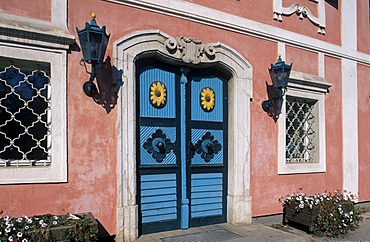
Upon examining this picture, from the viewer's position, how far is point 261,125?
6301mm

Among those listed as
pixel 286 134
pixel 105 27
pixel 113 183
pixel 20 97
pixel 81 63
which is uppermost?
pixel 105 27

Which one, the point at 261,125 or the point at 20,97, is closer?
the point at 20,97

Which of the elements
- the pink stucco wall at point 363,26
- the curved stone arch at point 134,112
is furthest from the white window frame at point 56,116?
the pink stucco wall at point 363,26

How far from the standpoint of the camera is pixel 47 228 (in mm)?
3729

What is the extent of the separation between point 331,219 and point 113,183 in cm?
350

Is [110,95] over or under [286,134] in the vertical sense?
over

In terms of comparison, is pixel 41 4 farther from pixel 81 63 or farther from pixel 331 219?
pixel 331 219

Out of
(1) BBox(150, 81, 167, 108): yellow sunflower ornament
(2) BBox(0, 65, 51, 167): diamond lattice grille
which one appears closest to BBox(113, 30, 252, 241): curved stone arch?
(1) BBox(150, 81, 167, 108): yellow sunflower ornament

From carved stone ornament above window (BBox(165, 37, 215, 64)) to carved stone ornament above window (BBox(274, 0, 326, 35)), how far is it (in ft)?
5.95

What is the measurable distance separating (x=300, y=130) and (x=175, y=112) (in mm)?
2984

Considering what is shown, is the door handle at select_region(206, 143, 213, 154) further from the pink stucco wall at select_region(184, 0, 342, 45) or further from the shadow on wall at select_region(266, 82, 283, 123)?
the pink stucco wall at select_region(184, 0, 342, 45)

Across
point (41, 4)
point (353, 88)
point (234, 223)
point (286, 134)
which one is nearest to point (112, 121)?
point (41, 4)

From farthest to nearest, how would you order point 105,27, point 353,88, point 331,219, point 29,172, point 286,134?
1. point 353,88
2. point 286,134
3. point 331,219
4. point 105,27
5. point 29,172

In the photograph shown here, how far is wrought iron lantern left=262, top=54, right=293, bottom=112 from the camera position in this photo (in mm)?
6051
